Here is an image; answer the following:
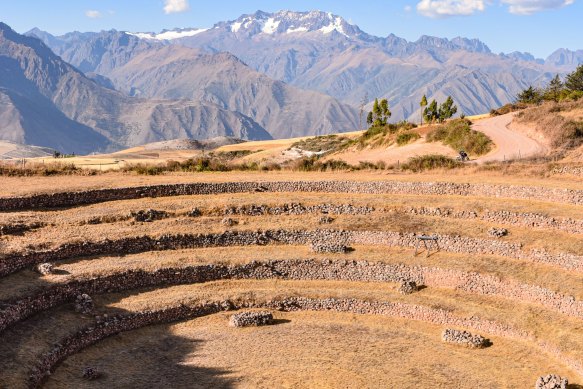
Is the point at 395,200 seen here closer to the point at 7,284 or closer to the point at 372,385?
the point at 372,385

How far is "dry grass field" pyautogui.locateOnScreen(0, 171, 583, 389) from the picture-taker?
35.8 m

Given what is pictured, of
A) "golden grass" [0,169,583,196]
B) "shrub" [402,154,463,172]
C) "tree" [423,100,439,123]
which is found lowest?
"golden grass" [0,169,583,196]

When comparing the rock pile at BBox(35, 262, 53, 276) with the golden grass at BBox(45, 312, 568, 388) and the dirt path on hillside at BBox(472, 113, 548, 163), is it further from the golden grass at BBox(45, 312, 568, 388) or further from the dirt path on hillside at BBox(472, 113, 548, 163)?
the dirt path on hillside at BBox(472, 113, 548, 163)

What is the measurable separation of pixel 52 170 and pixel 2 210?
1648 centimetres

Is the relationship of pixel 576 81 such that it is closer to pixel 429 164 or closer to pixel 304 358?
pixel 429 164

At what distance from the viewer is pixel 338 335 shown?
41938 mm

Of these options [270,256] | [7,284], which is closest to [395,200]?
[270,256]

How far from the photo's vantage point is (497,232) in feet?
165

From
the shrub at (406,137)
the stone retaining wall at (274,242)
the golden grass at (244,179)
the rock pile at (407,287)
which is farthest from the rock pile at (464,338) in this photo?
the shrub at (406,137)

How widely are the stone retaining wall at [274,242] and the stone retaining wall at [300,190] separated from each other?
10.5 m

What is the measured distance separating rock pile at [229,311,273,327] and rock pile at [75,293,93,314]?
10912mm

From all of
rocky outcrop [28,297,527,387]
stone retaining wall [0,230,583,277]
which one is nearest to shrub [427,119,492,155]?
stone retaining wall [0,230,583,277]

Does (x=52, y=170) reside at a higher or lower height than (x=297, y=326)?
higher

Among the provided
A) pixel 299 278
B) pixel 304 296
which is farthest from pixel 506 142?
pixel 304 296
